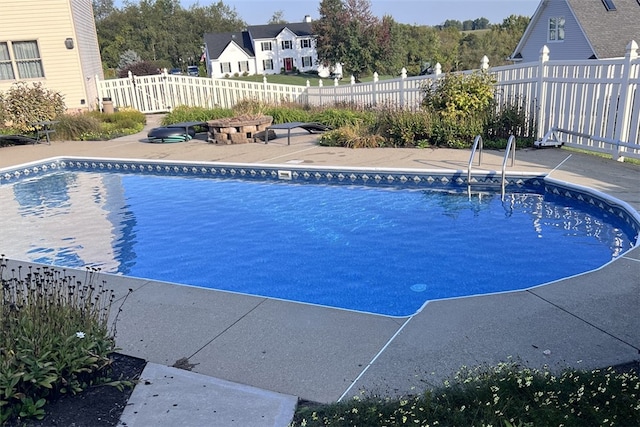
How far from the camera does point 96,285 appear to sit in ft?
16.6

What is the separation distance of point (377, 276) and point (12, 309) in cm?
366

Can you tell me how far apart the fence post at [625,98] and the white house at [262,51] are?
187 ft

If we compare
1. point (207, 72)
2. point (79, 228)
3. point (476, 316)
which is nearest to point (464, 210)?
point (476, 316)

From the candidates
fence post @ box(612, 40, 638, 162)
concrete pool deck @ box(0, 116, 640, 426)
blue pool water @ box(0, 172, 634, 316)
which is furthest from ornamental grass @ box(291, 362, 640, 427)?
fence post @ box(612, 40, 638, 162)

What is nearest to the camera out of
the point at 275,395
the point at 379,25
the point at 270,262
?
the point at 275,395

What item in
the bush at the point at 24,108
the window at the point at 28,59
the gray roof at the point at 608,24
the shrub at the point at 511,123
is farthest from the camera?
the gray roof at the point at 608,24

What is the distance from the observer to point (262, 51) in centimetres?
6338

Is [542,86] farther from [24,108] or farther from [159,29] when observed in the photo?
[159,29]

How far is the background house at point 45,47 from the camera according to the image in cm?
1759

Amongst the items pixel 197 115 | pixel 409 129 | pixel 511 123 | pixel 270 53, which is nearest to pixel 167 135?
pixel 197 115

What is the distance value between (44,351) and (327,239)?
4.46 meters

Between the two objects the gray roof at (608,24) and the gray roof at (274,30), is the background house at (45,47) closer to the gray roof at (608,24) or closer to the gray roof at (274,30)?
the gray roof at (608,24)

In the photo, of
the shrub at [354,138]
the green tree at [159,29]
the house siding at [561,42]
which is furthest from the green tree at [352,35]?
the shrub at [354,138]

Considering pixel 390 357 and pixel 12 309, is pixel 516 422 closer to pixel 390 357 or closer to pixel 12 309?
pixel 390 357
